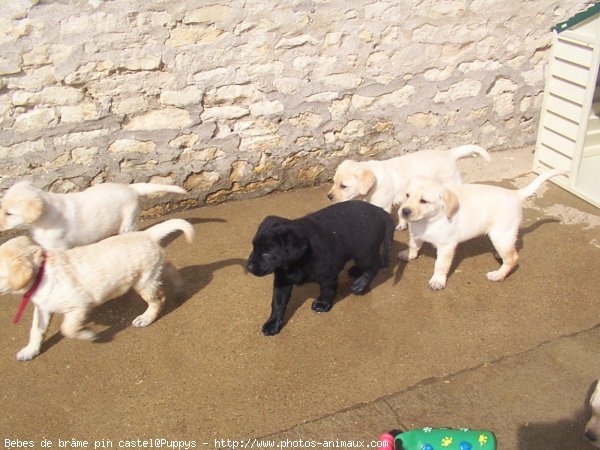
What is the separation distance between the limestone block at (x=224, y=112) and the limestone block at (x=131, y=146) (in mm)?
600

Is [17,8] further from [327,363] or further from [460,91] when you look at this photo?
[460,91]

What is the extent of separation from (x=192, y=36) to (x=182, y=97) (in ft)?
1.89

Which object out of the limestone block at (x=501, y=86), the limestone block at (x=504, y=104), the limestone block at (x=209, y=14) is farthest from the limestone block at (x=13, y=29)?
the limestone block at (x=504, y=104)

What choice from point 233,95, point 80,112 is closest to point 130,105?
point 80,112

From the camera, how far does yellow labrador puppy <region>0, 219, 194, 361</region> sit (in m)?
3.81

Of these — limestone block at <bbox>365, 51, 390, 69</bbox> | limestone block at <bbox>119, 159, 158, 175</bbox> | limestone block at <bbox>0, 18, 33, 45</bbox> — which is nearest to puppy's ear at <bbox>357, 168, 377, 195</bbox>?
limestone block at <bbox>365, 51, 390, 69</bbox>

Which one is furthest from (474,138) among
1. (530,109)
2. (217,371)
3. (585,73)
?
(217,371)

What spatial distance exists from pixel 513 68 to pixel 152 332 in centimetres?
512

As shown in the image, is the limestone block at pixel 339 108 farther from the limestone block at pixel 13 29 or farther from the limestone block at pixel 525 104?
the limestone block at pixel 13 29

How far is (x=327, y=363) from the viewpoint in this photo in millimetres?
4160

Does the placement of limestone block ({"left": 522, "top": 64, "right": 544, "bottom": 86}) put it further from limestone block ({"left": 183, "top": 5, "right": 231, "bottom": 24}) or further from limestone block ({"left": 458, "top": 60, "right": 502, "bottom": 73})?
limestone block ({"left": 183, "top": 5, "right": 231, "bottom": 24})

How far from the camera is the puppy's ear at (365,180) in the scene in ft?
17.0

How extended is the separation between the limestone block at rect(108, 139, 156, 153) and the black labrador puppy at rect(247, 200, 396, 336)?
218 cm

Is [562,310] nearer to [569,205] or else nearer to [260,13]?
[569,205]
